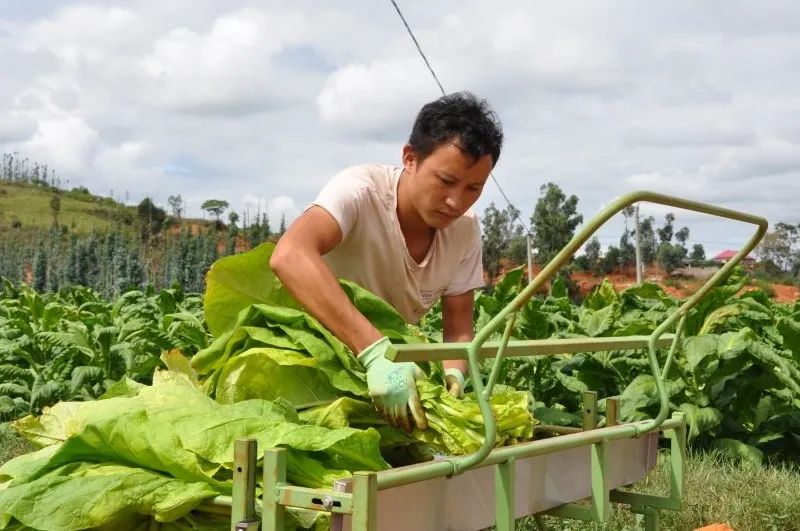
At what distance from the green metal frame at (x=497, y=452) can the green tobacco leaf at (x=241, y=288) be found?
0.86 metres

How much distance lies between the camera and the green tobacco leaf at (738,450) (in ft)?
18.5

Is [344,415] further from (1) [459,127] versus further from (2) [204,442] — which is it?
(1) [459,127]

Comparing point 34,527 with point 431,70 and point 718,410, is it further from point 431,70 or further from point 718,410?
point 431,70

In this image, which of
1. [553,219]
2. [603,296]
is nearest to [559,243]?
[553,219]

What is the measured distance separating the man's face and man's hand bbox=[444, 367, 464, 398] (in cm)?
50

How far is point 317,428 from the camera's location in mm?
2072

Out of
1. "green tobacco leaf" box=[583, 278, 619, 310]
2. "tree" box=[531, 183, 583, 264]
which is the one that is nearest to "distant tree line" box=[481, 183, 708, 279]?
"tree" box=[531, 183, 583, 264]

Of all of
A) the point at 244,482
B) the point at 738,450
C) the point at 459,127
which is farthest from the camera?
the point at 738,450

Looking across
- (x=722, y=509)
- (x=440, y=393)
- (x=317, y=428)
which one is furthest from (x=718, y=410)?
(x=317, y=428)

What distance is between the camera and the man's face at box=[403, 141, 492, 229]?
9.53ft

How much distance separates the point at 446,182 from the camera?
2.94m

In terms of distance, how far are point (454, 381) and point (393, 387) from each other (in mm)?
547

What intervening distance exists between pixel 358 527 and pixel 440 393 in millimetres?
828

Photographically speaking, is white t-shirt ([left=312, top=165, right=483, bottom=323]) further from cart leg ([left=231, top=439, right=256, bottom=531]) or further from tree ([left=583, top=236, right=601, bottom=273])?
tree ([left=583, top=236, right=601, bottom=273])
